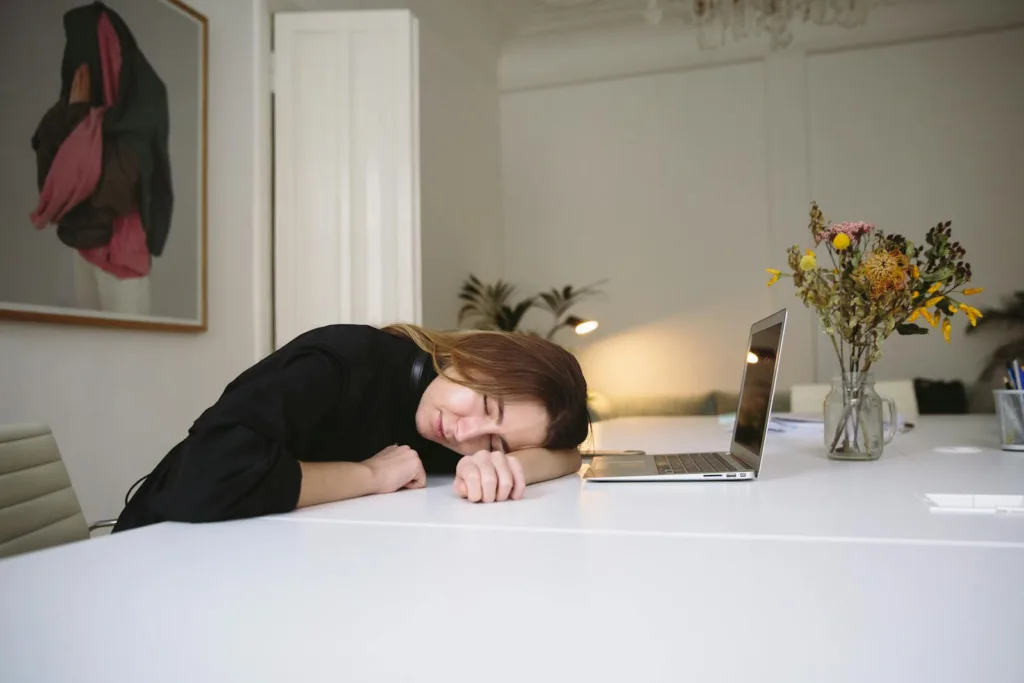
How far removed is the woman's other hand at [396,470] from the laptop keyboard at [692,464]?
411mm

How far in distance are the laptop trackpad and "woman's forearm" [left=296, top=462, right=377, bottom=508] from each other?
394mm

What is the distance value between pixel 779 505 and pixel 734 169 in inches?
194

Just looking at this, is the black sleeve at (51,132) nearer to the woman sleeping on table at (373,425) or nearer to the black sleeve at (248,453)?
the woman sleeping on table at (373,425)

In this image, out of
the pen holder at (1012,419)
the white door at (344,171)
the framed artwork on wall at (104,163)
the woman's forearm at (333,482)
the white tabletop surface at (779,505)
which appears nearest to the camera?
the white tabletop surface at (779,505)

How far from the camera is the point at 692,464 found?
4.27 ft

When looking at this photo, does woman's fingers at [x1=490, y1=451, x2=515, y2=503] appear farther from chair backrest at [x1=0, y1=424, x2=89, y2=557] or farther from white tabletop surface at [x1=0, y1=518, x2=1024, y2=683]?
chair backrest at [x1=0, y1=424, x2=89, y2=557]

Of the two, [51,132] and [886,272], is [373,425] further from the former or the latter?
[51,132]

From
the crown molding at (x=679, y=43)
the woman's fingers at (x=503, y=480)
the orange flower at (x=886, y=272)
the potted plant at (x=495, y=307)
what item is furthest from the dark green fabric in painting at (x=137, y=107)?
the crown molding at (x=679, y=43)

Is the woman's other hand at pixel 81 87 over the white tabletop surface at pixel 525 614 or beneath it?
over

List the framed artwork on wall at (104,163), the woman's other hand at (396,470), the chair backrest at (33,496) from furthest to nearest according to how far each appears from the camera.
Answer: the framed artwork on wall at (104,163)
the chair backrest at (33,496)
the woman's other hand at (396,470)

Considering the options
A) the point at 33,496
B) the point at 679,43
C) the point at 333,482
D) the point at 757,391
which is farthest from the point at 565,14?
the point at 333,482

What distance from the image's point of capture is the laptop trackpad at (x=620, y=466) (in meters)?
1.21

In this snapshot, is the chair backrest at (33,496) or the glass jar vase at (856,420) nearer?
the chair backrest at (33,496)

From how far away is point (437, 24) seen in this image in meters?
4.84
